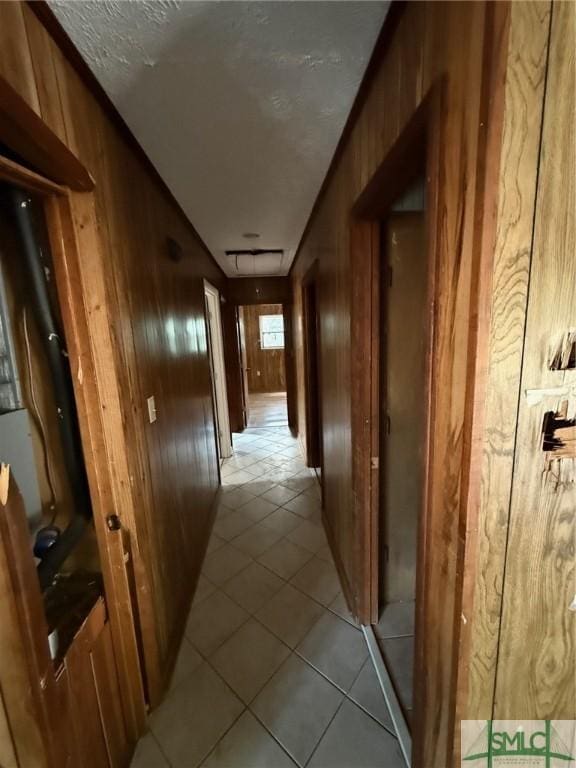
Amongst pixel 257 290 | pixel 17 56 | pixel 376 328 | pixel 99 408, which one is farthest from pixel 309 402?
pixel 17 56

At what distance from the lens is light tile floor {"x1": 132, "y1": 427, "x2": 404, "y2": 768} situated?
1.19 meters

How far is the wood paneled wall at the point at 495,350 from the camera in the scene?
1.86ft

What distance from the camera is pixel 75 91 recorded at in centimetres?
93

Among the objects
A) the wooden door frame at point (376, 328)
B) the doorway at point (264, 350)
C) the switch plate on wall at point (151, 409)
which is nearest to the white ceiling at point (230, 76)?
the wooden door frame at point (376, 328)

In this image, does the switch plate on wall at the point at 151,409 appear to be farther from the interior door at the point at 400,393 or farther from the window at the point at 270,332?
the window at the point at 270,332

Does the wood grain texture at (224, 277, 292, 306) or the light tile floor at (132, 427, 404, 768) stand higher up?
the wood grain texture at (224, 277, 292, 306)

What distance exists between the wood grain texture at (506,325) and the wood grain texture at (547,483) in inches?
0.8

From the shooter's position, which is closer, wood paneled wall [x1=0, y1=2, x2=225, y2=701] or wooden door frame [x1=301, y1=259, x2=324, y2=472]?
wood paneled wall [x1=0, y1=2, x2=225, y2=701]

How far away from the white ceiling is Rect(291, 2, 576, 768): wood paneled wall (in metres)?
0.18

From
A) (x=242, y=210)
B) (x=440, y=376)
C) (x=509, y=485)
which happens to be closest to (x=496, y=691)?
(x=509, y=485)

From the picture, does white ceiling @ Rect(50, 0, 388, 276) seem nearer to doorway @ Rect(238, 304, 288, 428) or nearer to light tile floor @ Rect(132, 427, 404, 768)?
light tile floor @ Rect(132, 427, 404, 768)

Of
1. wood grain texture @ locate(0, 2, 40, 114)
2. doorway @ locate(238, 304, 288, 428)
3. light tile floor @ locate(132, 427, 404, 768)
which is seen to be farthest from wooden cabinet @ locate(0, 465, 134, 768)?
doorway @ locate(238, 304, 288, 428)

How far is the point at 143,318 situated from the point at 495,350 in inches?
52.7

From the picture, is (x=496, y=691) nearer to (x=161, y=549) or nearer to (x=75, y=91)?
(x=161, y=549)
